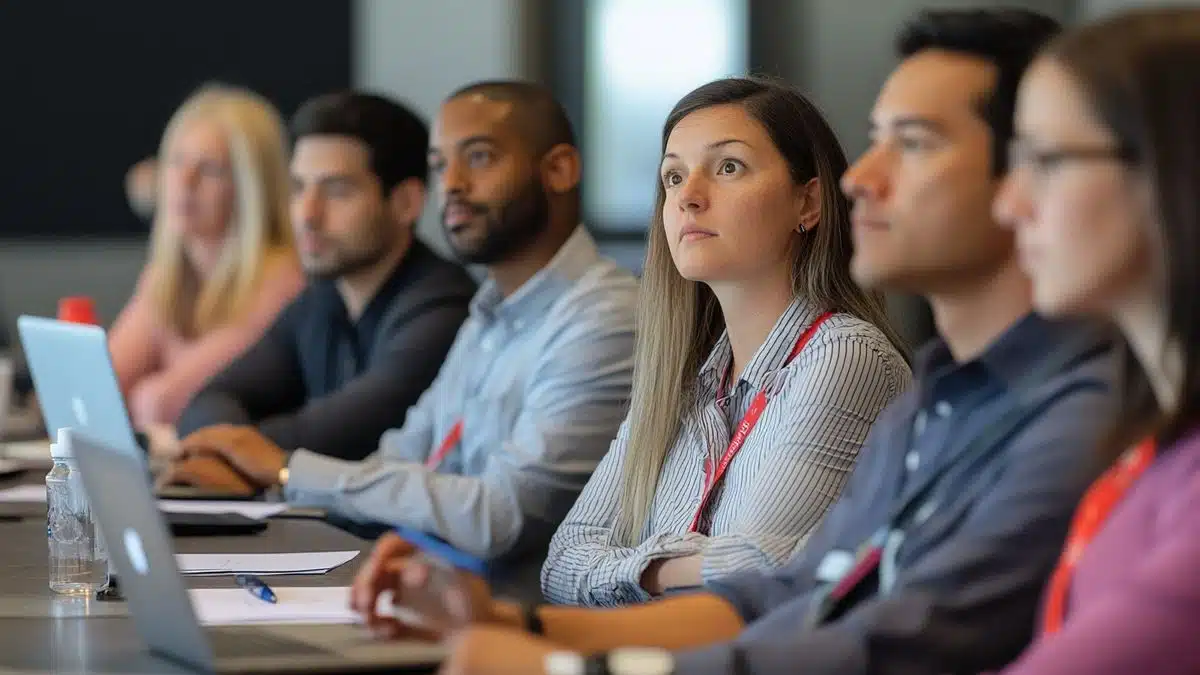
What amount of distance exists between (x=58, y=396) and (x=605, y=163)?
3909 millimetres

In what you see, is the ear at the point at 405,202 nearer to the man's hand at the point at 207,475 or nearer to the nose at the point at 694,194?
the man's hand at the point at 207,475

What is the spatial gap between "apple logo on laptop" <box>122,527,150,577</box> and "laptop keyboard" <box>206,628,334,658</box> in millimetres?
113

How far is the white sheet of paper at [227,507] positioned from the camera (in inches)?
108

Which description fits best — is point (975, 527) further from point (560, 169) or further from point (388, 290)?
point (388, 290)

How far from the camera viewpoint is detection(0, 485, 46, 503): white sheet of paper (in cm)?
287

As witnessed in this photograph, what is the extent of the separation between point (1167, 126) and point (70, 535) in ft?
4.71

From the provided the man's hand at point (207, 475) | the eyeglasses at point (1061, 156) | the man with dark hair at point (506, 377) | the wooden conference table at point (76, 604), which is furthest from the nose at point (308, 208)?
the eyeglasses at point (1061, 156)

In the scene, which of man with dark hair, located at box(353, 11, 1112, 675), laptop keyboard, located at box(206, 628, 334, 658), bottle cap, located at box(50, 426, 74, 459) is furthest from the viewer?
bottle cap, located at box(50, 426, 74, 459)

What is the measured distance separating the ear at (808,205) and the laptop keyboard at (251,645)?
3.10 ft

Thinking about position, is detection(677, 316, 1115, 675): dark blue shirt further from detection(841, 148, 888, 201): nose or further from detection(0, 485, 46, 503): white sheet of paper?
detection(0, 485, 46, 503): white sheet of paper

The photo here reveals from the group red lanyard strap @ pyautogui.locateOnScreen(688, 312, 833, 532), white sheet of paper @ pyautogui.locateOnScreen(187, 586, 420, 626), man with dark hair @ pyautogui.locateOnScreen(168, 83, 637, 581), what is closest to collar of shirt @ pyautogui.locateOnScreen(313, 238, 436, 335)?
man with dark hair @ pyautogui.locateOnScreen(168, 83, 637, 581)

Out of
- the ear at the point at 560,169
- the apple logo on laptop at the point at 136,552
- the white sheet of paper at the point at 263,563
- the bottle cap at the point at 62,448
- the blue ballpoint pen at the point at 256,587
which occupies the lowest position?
the white sheet of paper at the point at 263,563

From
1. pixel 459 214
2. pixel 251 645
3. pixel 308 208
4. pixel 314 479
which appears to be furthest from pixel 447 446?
pixel 251 645

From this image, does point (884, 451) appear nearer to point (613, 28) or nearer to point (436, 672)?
point (436, 672)
